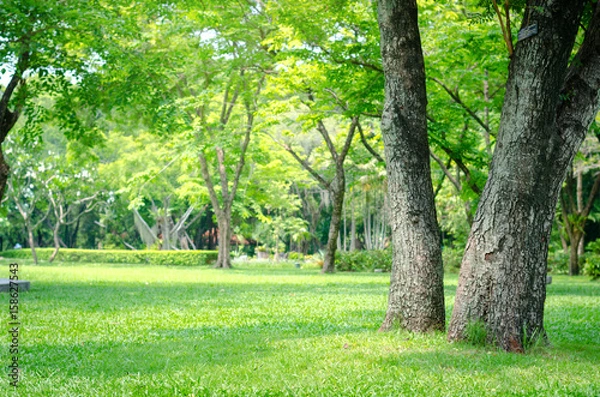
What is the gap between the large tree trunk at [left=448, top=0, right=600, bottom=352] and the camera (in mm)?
6625

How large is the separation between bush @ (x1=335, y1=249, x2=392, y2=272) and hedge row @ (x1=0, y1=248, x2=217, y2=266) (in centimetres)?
1108

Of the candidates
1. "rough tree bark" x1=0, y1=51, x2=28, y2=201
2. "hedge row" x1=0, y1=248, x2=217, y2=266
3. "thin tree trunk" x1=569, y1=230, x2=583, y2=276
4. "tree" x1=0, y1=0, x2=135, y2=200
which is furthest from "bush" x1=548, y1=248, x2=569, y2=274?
"rough tree bark" x1=0, y1=51, x2=28, y2=201

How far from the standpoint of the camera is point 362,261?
109 ft

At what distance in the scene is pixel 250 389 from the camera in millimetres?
5055

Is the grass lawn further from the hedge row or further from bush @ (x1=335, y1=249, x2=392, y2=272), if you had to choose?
the hedge row

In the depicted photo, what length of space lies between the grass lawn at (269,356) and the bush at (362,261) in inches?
834

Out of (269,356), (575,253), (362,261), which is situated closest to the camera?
(269,356)

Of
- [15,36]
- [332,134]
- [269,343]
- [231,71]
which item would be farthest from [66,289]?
[332,134]

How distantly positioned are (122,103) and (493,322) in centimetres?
1193

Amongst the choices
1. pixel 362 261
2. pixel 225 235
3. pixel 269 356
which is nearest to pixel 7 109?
pixel 269 356

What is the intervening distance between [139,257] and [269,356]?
38.1 m

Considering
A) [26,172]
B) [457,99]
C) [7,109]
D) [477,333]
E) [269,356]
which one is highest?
[457,99]

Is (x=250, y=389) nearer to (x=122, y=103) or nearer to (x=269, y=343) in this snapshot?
(x=269, y=343)

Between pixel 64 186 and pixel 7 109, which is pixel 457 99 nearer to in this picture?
pixel 7 109
